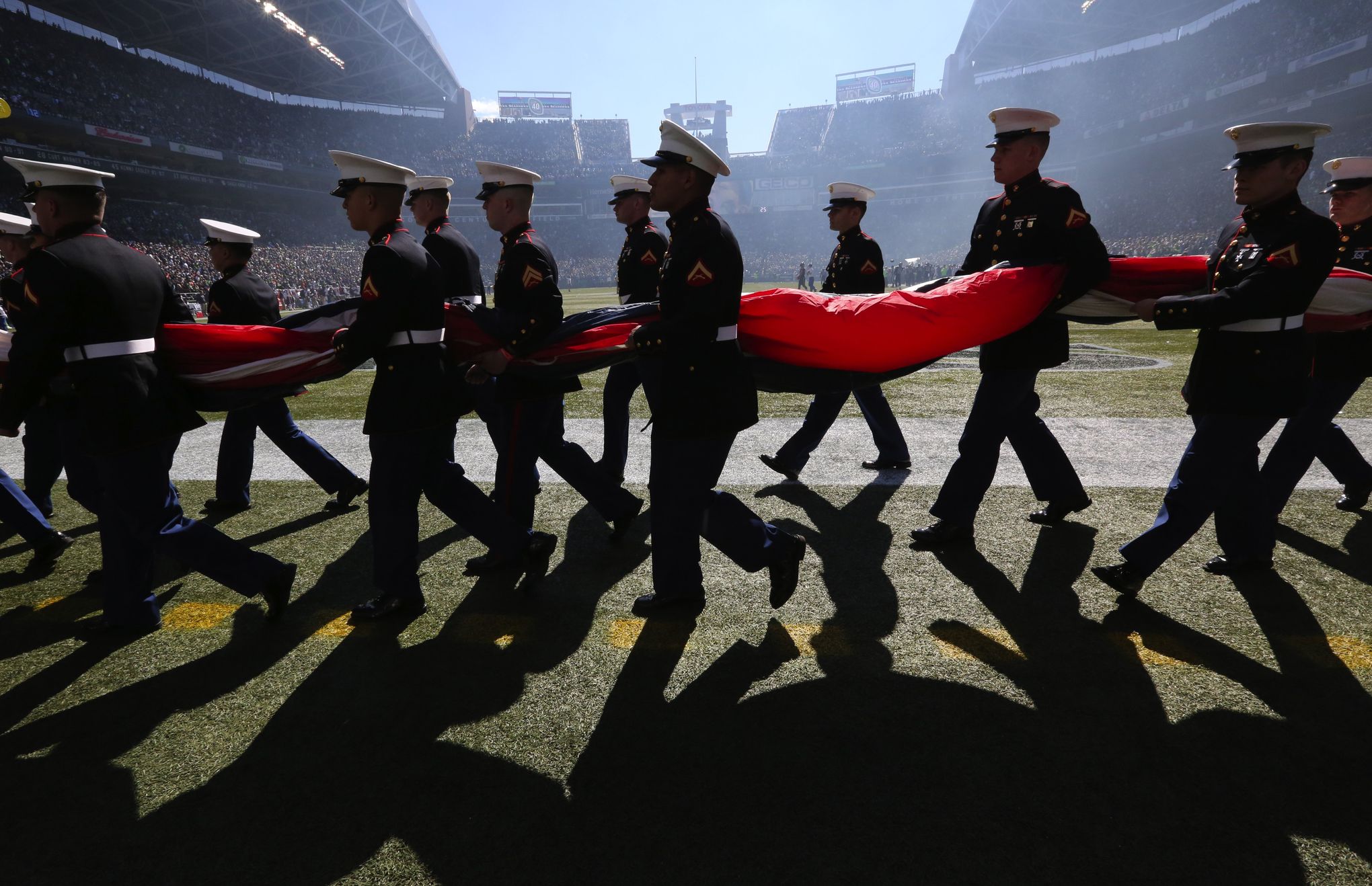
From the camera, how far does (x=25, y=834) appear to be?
78.5 inches

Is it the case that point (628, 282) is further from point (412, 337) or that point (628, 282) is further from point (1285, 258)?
point (1285, 258)

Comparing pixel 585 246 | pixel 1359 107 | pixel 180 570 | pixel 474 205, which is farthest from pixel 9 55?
pixel 1359 107

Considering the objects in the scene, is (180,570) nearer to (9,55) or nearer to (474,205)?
(9,55)

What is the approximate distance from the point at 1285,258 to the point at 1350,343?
160cm

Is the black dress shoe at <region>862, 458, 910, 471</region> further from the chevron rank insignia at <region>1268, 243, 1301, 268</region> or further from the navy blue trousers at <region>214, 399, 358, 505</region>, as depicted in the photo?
the navy blue trousers at <region>214, 399, 358, 505</region>

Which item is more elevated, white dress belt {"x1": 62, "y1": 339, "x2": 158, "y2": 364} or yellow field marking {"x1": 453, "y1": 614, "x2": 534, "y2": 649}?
white dress belt {"x1": 62, "y1": 339, "x2": 158, "y2": 364}

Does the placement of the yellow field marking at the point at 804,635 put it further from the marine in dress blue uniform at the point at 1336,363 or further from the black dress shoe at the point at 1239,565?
the marine in dress blue uniform at the point at 1336,363

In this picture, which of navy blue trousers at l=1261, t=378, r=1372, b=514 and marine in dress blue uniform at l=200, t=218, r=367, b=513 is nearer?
navy blue trousers at l=1261, t=378, r=1372, b=514

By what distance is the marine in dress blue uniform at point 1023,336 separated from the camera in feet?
11.1

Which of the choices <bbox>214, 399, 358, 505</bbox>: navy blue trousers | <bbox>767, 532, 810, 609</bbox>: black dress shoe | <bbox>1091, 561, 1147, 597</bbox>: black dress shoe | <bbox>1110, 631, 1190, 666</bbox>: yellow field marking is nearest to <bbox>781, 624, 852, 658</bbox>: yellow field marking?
<bbox>767, 532, 810, 609</bbox>: black dress shoe

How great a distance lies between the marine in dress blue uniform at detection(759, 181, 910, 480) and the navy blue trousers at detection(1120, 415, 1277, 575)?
6.24ft

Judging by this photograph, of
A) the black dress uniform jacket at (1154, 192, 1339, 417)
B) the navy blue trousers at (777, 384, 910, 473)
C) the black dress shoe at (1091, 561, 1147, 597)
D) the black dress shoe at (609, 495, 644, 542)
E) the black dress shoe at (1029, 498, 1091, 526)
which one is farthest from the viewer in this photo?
the navy blue trousers at (777, 384, 910, 473)

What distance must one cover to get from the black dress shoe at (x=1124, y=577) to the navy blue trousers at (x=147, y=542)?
349 centimetres

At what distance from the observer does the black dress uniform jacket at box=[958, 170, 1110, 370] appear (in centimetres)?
337
